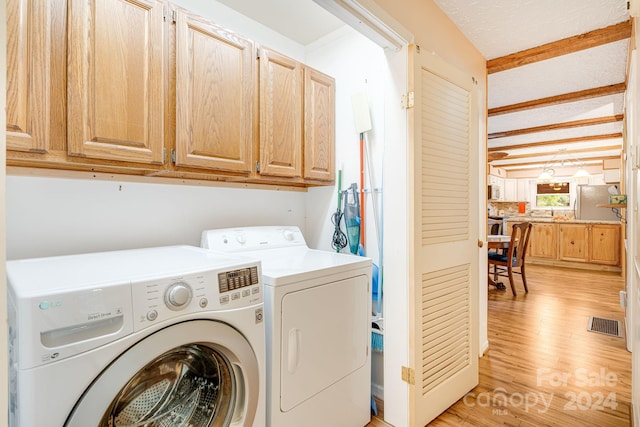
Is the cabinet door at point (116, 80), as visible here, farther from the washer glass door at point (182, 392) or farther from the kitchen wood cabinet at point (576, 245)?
the kitchen wood cabinet at point (576, 245)

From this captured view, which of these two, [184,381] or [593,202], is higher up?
[593,202]

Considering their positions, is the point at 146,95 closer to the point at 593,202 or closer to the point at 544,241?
the point at 544,241

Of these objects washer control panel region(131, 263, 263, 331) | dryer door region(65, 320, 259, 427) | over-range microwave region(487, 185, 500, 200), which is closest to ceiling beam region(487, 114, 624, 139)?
over-range microwave region(487, 185, 500, 200)

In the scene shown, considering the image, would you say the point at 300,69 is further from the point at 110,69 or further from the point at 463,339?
the point at 463,339

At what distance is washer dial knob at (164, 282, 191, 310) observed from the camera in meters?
0.99

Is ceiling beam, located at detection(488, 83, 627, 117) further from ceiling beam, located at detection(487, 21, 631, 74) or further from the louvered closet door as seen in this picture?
the louvered closet door

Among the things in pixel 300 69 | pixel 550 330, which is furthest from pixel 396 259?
pixel 550 330

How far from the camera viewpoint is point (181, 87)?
151 centimetres

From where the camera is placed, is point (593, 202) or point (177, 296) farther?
point (593, 202)

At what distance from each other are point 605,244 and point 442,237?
19.5 ft

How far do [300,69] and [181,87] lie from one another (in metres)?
0.82

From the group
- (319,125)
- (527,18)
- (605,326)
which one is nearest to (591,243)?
(605,326)

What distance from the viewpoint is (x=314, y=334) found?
1476 millimetres

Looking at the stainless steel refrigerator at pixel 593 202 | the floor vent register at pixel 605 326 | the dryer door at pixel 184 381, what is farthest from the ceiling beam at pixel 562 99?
the stainless steel refrigerator at pixel 593 202
